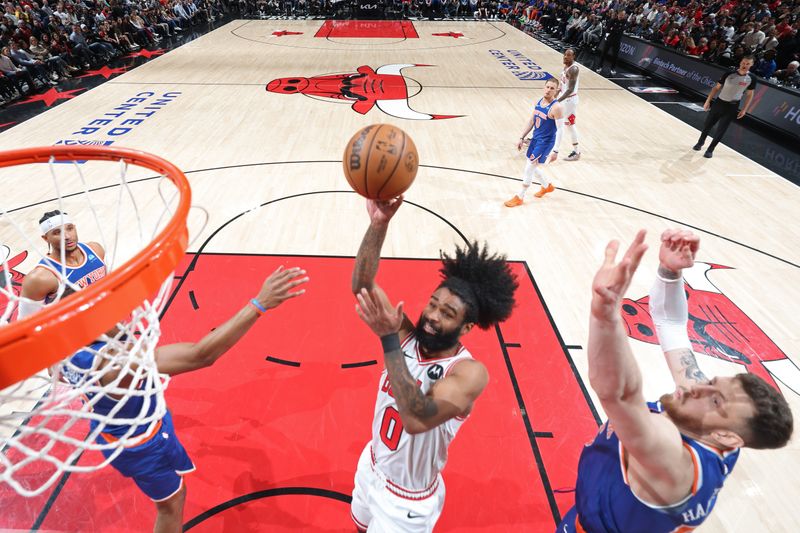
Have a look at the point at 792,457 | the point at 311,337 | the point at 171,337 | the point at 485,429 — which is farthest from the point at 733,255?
the point at 171,337

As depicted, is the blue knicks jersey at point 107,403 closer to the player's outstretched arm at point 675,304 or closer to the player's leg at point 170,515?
the player's leg at point 170,515

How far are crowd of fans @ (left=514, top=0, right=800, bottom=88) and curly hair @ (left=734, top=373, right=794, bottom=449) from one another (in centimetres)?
1164

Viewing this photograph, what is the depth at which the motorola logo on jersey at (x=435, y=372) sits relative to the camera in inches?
71.6

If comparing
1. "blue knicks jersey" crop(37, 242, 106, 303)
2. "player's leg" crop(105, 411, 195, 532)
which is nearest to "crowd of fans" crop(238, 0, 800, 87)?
"blue knicks jersey" crop(37, 242, 106, 303)

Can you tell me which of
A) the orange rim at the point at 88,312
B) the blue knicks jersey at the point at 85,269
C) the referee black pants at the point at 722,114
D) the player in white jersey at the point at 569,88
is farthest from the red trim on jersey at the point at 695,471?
the referee black pants at the point at 722,114

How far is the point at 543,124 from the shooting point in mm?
5344

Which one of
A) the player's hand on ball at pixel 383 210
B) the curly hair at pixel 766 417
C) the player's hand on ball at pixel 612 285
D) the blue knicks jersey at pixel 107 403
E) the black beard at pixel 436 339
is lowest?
the blue knicks jersey at pixel 107 403

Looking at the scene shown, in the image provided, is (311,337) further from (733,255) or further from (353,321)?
(733,255)

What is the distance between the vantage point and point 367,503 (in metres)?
2.03

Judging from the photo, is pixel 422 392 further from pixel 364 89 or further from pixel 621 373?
pixel 364 89

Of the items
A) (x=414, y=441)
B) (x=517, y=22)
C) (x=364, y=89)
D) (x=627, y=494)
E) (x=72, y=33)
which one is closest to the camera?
(x=627, y=494)

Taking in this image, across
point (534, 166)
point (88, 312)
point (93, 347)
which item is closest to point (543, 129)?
point (534, 166)

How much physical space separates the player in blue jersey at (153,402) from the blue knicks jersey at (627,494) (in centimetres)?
138

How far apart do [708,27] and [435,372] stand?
1702cm
